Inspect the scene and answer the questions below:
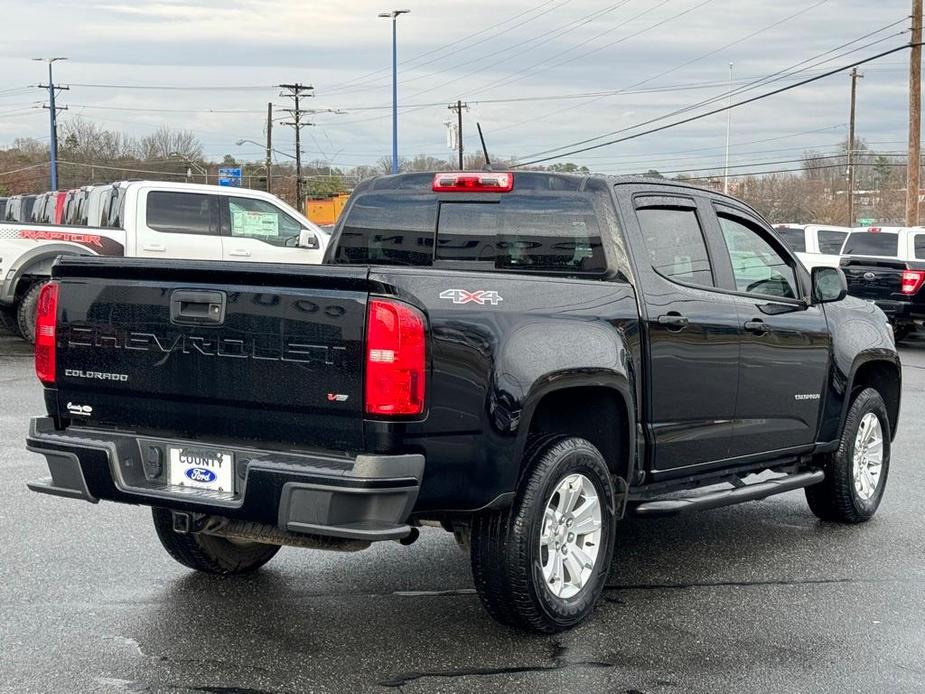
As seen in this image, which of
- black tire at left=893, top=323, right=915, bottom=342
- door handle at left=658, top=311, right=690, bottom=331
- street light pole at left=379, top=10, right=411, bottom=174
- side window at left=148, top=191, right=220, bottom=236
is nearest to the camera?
door handle at left=658, top=311, right=690, bottom=331

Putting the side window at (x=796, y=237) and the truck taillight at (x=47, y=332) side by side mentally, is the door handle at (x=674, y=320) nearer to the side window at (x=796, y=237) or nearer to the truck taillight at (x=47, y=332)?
the truck taillight at (x=47, y=332)

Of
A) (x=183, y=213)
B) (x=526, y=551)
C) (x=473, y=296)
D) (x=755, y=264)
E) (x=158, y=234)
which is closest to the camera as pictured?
(x=473, y=296)

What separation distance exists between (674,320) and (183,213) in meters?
11.7

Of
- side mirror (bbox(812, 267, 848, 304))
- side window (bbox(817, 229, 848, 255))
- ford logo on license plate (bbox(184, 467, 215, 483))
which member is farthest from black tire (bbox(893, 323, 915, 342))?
ford logo on license plate (bbox(184, 467, 215, 483))

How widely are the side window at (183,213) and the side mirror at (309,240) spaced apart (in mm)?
1192

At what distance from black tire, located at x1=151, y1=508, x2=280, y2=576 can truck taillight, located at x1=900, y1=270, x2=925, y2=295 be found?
15.4 metres

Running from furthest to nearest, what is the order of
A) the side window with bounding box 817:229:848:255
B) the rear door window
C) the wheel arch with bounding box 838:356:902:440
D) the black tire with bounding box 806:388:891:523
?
the side window with bounding box 817:229:848:255
the rear door window
the wheel arch with bounding box 838:356:902:440
the black tire with bounding box 806:388:891:523

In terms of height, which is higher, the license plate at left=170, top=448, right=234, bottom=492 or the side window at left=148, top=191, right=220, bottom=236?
the side window at left=148, top=191, right=220, bottom=236

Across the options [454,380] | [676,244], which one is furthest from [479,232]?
[454,380]

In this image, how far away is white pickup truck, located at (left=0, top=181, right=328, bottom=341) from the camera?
1561 cm

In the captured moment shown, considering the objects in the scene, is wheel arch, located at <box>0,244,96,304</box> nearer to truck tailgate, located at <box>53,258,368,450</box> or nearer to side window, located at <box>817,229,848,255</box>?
truck tailgate, located at <box>53,258,368,450</box>

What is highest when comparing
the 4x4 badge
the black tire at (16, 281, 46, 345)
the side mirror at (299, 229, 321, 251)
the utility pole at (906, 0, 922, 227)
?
the utility pole at (906, 0, 922, 227)

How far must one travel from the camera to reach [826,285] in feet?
22.5

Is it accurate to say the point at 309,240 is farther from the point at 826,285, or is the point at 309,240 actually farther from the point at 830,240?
the point at 830,240
